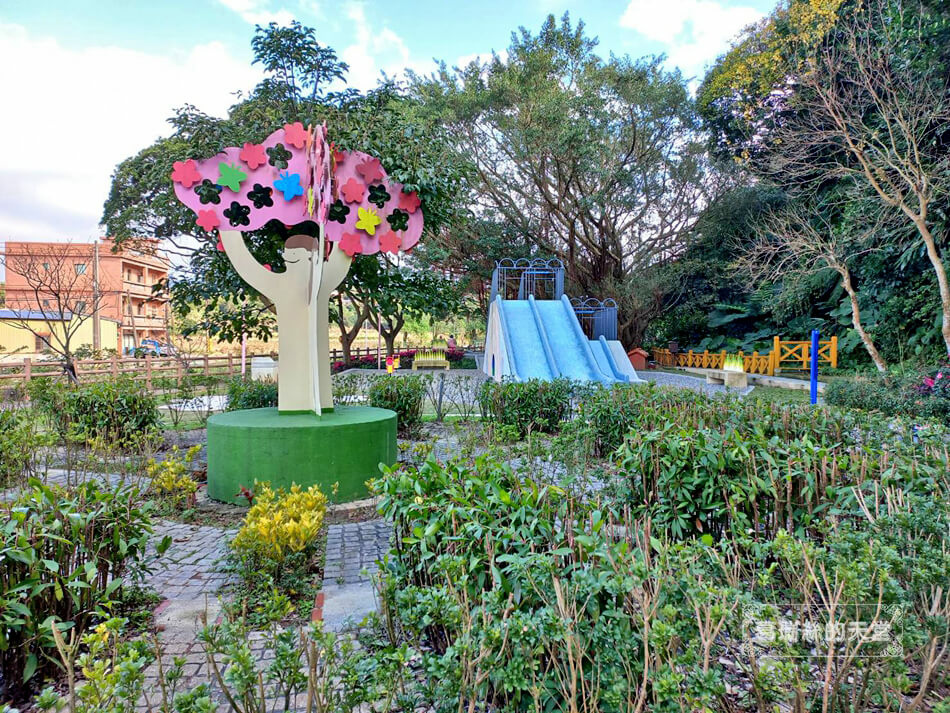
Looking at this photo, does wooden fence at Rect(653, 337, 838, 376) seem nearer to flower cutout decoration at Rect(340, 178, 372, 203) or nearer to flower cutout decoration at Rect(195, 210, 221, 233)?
flower cutout decoration at Rect(340, 178, 372, 203)

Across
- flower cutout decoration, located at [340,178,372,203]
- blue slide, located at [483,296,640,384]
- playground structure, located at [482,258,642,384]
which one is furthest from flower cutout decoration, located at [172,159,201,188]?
blue slide, located at [483,296,640,384]

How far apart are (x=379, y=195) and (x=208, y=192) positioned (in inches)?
62.5

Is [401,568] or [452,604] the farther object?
[401,568]

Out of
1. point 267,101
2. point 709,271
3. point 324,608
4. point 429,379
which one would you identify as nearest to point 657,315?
point 709,271

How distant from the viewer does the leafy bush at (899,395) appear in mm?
7270

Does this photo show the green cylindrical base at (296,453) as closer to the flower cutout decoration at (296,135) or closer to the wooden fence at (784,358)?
the flower cutout decoration at (296,135)

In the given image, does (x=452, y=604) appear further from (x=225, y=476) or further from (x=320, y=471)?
(x=225, y=476)

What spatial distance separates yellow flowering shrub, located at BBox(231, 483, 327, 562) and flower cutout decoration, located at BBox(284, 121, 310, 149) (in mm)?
3343

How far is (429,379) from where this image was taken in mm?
8055

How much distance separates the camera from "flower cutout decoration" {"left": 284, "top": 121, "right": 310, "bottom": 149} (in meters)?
4.95

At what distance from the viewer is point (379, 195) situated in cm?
541

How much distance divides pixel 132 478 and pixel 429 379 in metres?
4.02

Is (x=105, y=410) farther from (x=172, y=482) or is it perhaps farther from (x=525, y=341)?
(x=525, y=341)

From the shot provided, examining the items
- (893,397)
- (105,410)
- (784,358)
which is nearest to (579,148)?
(784,358)
